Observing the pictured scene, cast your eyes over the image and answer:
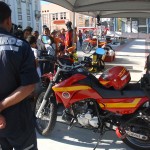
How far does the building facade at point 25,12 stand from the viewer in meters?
28.9

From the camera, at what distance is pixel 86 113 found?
3.08 m

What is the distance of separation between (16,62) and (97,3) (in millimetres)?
5310

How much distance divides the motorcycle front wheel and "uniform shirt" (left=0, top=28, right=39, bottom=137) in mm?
1562

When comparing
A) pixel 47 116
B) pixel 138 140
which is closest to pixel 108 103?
pixel 138 140

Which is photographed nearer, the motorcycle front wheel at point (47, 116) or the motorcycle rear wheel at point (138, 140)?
the motorcycle rear wheel at point (138, 140)

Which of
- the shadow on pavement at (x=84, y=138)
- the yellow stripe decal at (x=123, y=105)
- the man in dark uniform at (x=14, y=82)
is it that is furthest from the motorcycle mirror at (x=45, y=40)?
the man in dark uniform at (x=14, y=82)

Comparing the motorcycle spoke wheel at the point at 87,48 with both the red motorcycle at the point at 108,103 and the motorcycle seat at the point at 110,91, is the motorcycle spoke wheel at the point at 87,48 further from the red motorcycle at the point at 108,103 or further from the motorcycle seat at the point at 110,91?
the motorcycle seat at the point at 110,91

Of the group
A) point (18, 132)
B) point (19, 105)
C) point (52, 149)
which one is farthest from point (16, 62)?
point (52, 149)

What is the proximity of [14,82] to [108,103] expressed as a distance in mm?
1466

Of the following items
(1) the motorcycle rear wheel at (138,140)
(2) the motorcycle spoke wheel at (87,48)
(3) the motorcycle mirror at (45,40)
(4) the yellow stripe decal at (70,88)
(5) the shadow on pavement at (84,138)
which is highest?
(3) the motorcycle mirror at (45,40)

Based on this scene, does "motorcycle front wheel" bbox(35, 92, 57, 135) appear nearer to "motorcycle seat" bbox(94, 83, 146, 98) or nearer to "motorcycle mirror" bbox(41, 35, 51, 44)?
"motorcycle seat" bbox(94, 83, 146, 98)

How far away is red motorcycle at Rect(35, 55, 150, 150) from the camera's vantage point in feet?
9.62

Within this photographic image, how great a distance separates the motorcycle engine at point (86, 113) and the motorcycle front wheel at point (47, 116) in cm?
39

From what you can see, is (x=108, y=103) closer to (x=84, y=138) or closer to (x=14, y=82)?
(x=84, y=138)
